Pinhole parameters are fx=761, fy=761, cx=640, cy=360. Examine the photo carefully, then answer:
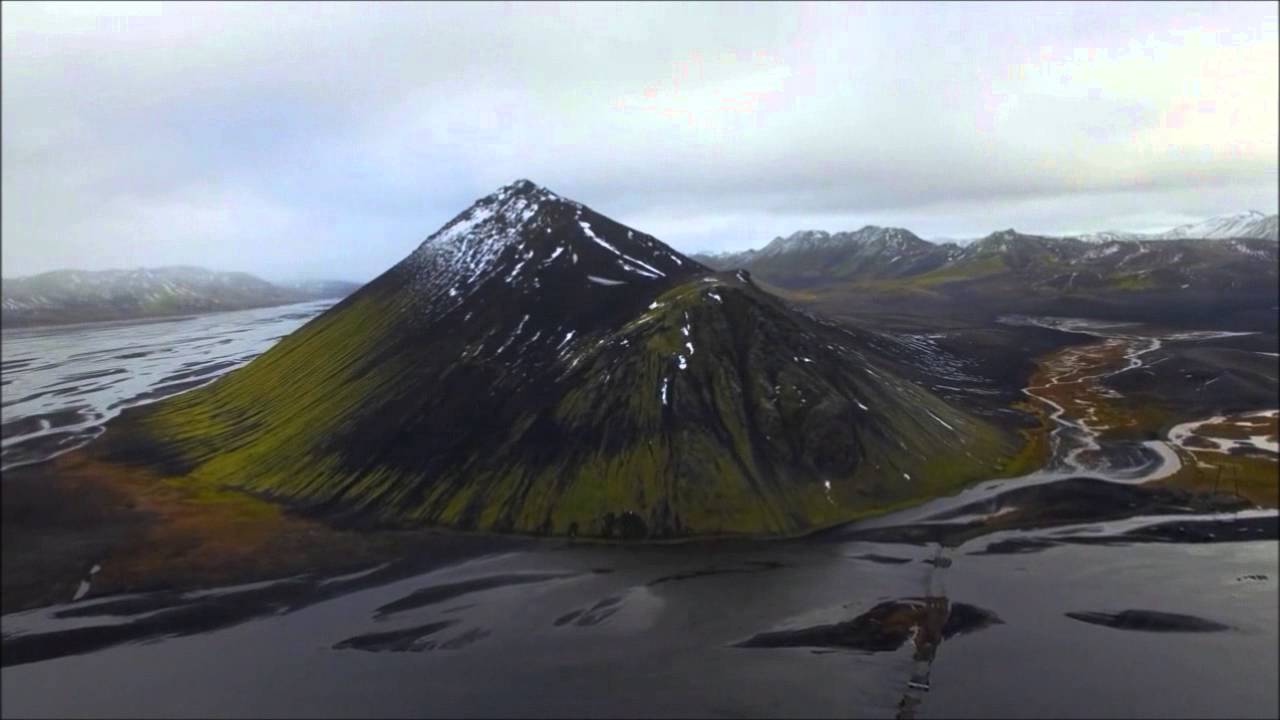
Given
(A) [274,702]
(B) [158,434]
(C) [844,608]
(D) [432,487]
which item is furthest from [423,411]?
(C) [844,608]

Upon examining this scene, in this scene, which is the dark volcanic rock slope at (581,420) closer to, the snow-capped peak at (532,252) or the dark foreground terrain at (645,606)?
the snow-capped peak at (532,252)

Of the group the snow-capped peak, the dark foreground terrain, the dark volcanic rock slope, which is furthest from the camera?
the snow-capped peak

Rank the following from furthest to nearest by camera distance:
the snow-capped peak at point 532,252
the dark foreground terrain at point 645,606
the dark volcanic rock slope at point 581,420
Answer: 1. the snow-capped peak at point 532,252
2. the dark volcanic rock slope at point 581,420
3. the dark foreground terrain at point 645,606

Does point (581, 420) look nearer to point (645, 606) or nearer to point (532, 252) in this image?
point (645, 606)

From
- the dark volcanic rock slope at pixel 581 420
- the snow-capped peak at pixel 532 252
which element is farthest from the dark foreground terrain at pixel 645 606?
the snow-capped peak at pixel 532 252

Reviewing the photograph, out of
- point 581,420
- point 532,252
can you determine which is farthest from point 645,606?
point 532,252

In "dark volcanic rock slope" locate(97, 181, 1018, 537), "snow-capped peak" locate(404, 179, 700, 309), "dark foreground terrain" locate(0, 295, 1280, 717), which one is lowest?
"dark foreground terrain" locate(0, 295, 1280, 717)

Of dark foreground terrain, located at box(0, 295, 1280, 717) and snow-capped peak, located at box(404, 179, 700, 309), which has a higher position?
snow-capped peak, located at box(404, 179, 700, 309)

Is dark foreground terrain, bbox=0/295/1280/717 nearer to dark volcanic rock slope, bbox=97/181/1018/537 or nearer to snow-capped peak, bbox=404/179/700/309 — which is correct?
dark volcanic rock slope, bbox=97/181/1018/537

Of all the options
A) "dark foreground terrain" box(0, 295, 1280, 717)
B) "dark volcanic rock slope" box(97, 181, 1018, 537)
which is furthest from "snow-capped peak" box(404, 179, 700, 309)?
"dark foreground terrain" box(0, 295, 1280, 717)
